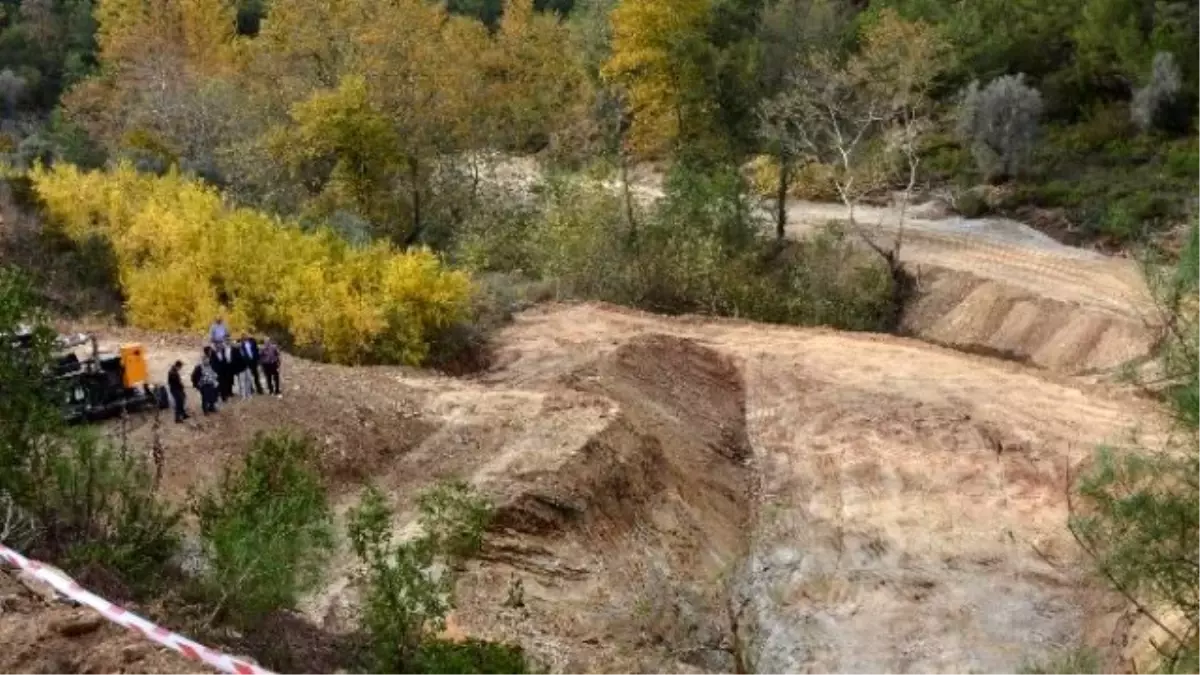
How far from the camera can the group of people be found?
17380mm

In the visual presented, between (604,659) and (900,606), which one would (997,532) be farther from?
(604,659)

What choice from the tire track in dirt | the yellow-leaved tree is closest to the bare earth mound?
the tire track in dirt

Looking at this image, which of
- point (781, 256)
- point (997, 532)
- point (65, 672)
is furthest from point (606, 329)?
point (65, 672)

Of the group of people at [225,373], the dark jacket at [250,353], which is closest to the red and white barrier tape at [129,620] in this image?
the group of people at [225,373]

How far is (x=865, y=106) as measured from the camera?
36.6 metres

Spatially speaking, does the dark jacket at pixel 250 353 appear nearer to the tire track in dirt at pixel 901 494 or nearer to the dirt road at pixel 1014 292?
the tire track in dirt at pixel 901 494

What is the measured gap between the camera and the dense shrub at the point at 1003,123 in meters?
41.8

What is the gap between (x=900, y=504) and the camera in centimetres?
2002

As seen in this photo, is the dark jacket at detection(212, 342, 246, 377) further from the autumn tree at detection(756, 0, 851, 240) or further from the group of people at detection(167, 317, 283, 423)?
the autumn tree at detection(756, 0, 851, 240)

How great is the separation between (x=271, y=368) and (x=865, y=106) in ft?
74.3

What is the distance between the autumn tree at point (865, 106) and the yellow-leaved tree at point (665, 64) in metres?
2.44

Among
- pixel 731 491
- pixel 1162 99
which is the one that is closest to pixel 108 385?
pixel 731 491

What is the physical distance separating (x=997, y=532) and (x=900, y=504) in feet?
5.06

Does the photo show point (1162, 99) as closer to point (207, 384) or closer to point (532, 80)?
point (532, 80)
